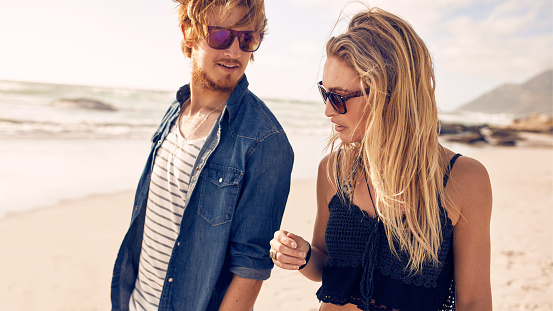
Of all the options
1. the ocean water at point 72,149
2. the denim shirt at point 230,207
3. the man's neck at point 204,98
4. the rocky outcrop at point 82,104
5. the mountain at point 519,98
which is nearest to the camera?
Result: the denim shirt at point 230,207

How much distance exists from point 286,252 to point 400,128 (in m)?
0.78

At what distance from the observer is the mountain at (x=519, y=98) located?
93.2 meters

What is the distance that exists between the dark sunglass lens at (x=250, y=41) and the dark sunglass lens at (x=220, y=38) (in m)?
0.07

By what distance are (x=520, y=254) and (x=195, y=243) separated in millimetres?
5738

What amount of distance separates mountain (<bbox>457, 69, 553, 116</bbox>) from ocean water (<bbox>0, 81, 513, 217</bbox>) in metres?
90.2

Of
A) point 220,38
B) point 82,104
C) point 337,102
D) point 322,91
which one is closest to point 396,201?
point 337,102

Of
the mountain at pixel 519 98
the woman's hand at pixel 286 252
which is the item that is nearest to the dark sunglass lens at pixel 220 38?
the woman's hand at pixel 286 252

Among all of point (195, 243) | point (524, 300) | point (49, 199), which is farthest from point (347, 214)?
point (49, 199)

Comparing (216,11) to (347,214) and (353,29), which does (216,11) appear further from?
(347,214)

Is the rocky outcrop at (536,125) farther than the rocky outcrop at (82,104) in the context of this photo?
Yes

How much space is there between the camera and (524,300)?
4.77m

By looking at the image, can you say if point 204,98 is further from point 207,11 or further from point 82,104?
point 82,104

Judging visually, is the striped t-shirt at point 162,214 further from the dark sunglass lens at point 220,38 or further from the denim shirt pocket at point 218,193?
the dark sunglass lens at point 220,38

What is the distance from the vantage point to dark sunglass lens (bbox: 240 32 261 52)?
2219 millimetres
